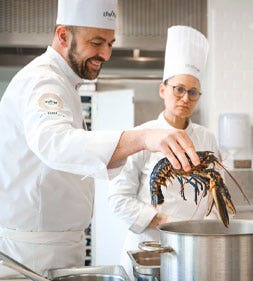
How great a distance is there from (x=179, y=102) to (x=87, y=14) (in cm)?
104

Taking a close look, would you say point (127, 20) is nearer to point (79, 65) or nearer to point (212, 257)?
point (79, 65)

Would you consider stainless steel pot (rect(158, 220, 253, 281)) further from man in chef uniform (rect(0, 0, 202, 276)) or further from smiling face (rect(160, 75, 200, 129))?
smiling face (rect(160, 75, 200, 129))

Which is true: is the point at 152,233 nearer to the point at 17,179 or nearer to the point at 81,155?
the point at 17,179

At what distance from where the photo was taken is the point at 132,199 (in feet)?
7.77

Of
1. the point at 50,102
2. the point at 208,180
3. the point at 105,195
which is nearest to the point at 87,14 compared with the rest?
the point at 50,102

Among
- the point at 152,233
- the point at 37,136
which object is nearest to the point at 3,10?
the point at 152,233

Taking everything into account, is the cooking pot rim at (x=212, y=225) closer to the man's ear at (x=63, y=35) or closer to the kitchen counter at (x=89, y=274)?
the kitchen counter at (x=89, y=274)

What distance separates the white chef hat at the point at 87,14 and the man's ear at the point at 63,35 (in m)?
0.02

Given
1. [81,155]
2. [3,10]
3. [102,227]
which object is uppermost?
A: [3,10]

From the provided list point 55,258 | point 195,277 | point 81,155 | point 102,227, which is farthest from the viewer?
point 102,227

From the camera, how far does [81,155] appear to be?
115 centimetres

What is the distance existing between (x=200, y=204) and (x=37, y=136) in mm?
1372

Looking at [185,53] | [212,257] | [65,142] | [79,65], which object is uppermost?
[185,53]

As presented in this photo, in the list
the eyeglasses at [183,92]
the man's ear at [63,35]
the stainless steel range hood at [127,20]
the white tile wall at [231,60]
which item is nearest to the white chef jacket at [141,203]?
the eyeglasses at [183,92]
